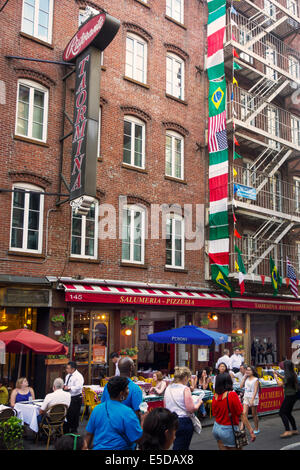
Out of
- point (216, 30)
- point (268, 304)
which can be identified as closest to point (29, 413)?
point (268, 304)

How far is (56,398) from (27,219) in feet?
20.4

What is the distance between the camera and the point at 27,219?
45.8ft

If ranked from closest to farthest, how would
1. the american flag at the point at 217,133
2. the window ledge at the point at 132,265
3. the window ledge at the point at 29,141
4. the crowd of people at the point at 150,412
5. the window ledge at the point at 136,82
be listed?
1. the crowd of people at the point at 150,412
2. the window ledge at the point at 29,141
3. the window ledge at the point at 132,265
4. the window ledge at the point at 136,82
5. the american flag at the point at 217,133

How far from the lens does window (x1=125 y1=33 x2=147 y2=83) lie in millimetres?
17750

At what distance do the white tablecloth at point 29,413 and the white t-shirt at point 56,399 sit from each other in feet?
2.01

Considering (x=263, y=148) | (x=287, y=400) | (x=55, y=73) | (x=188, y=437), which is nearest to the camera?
(x=188, y=437)

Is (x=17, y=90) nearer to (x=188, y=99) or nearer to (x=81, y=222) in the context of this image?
(x=81, y=222)

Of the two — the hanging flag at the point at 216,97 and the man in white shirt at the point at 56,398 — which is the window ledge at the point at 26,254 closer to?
the man in white shirt at the point at 56,398

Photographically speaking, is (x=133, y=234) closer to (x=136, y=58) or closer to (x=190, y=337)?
(x=190, y=337)

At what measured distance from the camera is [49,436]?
954cm

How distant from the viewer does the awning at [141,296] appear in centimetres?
1403

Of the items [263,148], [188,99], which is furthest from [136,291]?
[263,148]

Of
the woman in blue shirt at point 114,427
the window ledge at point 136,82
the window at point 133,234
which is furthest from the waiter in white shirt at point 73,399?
the window ledge at point 136,82
